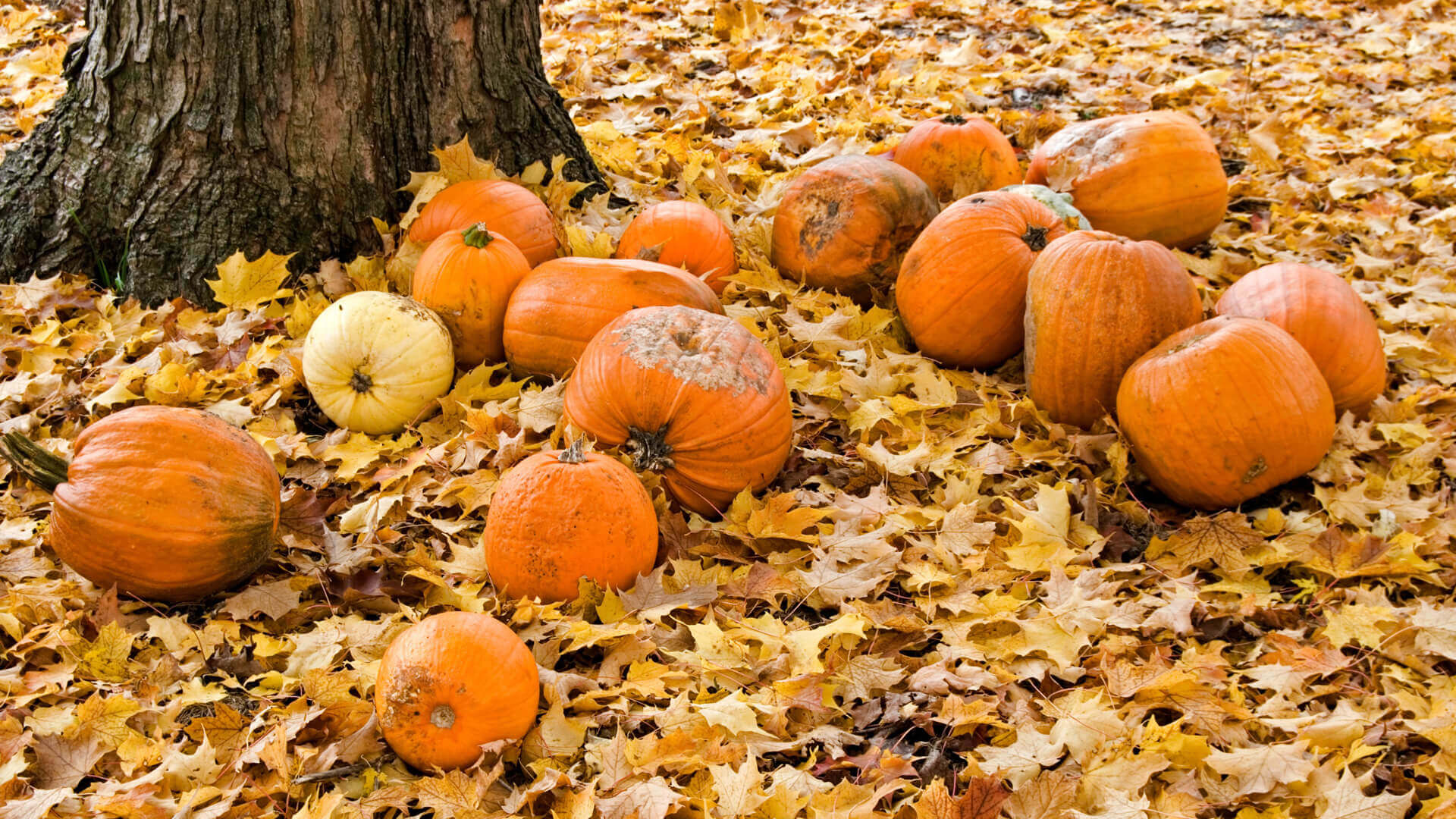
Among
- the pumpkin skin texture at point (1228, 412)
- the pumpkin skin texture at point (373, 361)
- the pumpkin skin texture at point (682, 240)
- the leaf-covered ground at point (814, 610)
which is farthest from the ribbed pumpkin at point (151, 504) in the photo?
the pumpkin skin texture at point (1228, 412)

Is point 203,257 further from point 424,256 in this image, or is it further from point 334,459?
point 334,459

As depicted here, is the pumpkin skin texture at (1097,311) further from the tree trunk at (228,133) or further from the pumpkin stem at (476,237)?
the tree trunk at (228,133)

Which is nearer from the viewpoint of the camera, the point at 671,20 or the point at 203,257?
the point at 203,257

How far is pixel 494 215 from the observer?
402 cm

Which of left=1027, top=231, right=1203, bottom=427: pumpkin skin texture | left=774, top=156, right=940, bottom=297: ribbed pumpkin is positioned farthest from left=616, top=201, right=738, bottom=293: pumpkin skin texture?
left=1027, top=231, right=1203, bottom=427: pumpkin skin texture

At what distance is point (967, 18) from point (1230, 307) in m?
4.53

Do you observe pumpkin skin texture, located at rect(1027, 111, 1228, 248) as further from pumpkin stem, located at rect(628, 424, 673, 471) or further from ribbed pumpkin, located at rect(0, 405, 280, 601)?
ribbed pumpkin, located at rect(0, 405, 280, 601)

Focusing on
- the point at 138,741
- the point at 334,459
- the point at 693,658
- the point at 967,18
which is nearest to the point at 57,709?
the point at 138,741

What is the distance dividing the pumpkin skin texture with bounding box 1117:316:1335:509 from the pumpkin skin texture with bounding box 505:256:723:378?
1471 millimetres

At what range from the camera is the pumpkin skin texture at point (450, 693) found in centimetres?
223

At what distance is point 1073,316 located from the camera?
3.39 metres

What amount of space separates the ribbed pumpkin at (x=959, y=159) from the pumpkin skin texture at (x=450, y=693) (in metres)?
3.09

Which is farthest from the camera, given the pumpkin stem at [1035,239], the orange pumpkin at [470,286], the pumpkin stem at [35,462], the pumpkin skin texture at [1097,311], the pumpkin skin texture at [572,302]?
the pumpkin stem at [1035,239]

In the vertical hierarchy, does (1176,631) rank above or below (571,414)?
below
